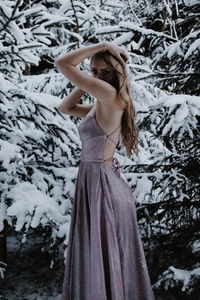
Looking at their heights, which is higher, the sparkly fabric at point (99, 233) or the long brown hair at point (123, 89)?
the long brown hair at point (123, 89)

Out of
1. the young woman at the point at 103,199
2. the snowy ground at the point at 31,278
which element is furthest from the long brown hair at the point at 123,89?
the snowy ground at the point at 31,278

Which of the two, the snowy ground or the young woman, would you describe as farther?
the snowy ground

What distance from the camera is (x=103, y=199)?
266 cm

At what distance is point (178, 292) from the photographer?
4199mm

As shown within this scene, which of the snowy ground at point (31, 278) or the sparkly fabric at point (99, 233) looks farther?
the snowy ground at point (31, 278)

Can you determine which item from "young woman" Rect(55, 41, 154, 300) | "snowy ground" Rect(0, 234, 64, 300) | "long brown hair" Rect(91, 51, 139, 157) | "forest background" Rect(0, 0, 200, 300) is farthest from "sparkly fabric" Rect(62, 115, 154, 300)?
"snowy ground" Rect(0, 234, 64, 300)

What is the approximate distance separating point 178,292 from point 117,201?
6.93ft

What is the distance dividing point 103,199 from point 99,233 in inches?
9.7

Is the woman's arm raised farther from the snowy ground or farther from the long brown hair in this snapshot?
the snowy ground

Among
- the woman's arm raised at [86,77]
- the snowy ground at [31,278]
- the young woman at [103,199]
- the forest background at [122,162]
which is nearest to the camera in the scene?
the woman's arm raised at [86,77]

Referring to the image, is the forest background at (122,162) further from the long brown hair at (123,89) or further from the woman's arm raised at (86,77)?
the woman's arm raised at (86,77)

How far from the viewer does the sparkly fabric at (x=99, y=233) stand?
8.48ft

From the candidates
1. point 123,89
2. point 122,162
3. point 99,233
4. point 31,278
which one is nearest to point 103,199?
point 99,233

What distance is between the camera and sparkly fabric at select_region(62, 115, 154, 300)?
258 cm
